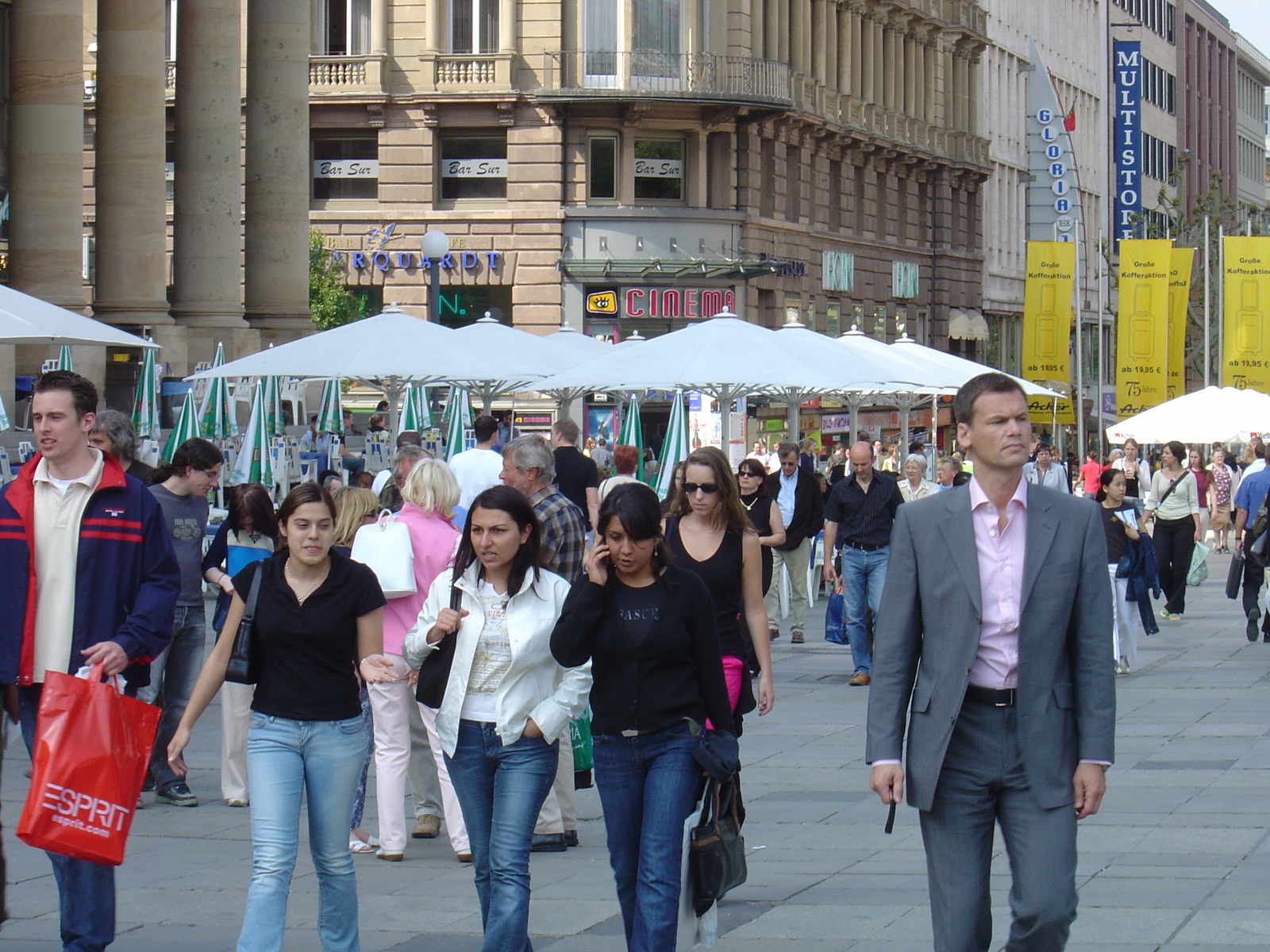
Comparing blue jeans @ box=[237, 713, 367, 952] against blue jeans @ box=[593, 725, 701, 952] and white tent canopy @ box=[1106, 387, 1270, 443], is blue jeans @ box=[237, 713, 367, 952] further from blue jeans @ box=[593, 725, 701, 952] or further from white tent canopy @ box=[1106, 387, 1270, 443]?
white tent canopy @ box=[1106, 387, 1270, 443]

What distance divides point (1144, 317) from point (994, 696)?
123 feet

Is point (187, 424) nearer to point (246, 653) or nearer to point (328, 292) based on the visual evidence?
point (246, 653)

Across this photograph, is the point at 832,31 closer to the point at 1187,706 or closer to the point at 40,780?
the point at 1187,706

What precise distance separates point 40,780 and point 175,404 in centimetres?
2176

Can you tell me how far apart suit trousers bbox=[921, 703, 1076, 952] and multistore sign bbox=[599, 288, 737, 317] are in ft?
125

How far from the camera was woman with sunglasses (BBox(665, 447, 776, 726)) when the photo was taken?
26.0 feet

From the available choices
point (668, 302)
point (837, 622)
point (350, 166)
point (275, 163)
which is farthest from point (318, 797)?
point (350, 166)

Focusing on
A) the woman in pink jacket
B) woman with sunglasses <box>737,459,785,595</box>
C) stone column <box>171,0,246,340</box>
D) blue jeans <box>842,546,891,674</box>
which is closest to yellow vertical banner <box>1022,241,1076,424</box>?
stone column <box>171,0,246,340</box>

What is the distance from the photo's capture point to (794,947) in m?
7.20

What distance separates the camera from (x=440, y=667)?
668 cm

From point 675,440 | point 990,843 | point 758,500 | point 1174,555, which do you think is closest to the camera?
point 990,843

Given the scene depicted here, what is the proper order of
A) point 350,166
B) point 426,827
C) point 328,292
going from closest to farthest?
1. point 426,827
2. point 328,292
3. point 350,166

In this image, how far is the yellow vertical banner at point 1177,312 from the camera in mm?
44125

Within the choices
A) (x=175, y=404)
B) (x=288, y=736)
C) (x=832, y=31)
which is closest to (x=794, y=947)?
(x=288, y=736)
